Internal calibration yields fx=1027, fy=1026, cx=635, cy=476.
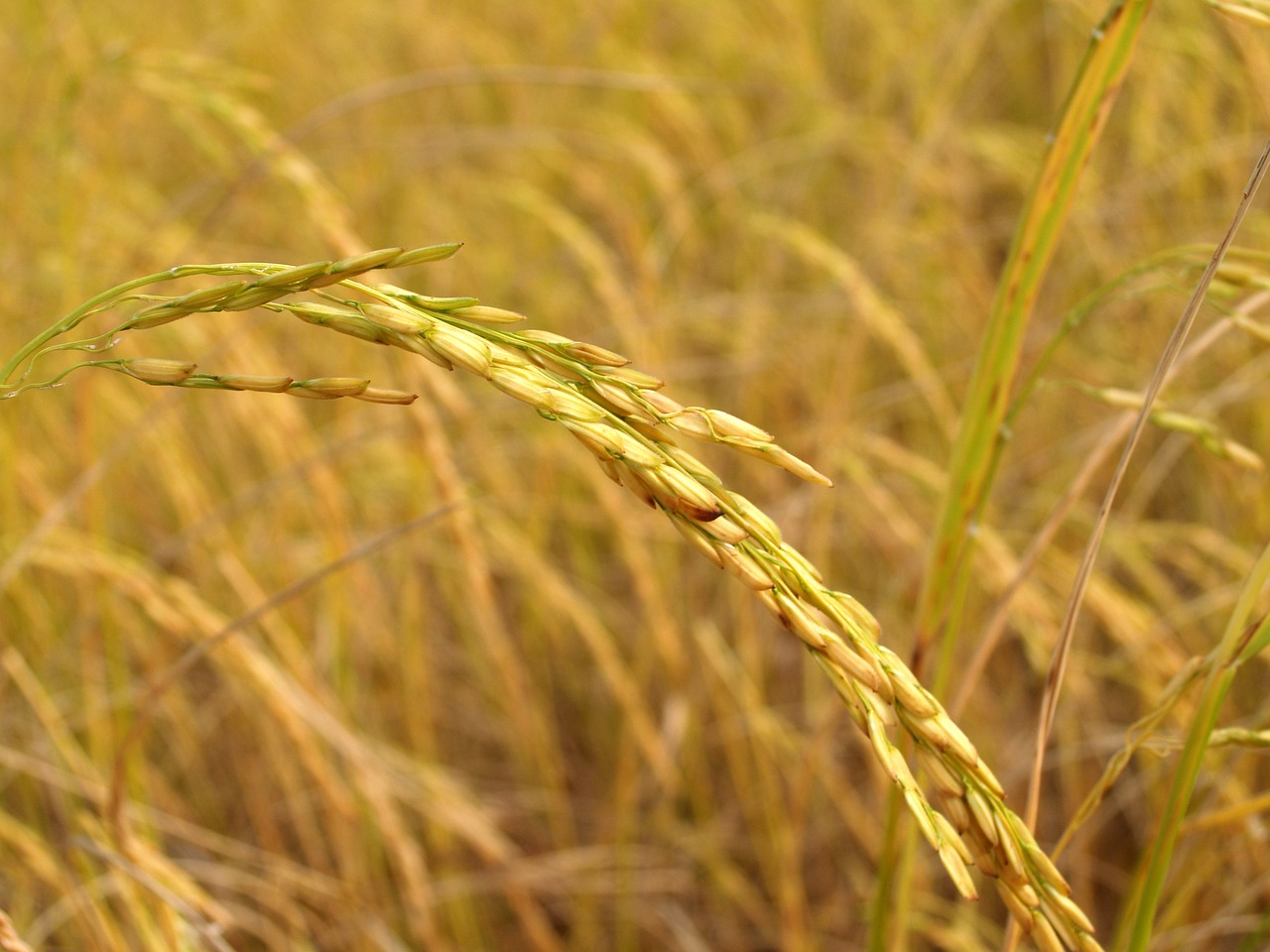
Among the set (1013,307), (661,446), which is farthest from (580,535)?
(661,446)

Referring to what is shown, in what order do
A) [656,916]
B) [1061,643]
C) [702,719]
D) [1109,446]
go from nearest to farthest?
[1061,643], [1109,446], [656,916], [702,719]

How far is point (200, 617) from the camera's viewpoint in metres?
0.79

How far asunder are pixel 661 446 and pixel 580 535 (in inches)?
50.7

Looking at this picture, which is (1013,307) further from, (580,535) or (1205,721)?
(580,535)

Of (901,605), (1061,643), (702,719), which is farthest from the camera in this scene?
(702,719)

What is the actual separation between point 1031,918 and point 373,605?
1.13 m

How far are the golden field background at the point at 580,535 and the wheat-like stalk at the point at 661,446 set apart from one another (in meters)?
0.29

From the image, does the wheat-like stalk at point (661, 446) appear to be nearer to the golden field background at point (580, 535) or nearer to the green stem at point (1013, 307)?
the green stem at point (1013, 307)

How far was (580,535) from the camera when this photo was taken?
163cm

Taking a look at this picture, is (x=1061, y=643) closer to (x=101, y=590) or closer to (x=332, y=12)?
(x=101, y=590)

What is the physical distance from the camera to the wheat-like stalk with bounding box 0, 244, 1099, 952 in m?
0.33

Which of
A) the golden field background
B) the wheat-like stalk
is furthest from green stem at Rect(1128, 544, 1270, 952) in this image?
the golden field background

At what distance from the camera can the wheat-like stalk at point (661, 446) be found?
1.09ft

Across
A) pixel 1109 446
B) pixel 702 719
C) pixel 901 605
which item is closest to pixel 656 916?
pixel 702 719
